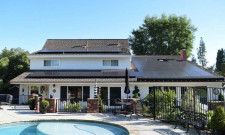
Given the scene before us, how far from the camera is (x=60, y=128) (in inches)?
457

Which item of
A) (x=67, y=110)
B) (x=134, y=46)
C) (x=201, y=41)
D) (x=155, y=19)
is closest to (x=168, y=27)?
(x=155, y=19)

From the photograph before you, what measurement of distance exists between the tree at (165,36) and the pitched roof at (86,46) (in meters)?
18.1

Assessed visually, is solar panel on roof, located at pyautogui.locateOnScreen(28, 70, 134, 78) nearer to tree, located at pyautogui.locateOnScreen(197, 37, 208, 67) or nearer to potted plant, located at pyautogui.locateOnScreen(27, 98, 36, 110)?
potted plant, located at pyautogui.locateOnScreen(27, 98, 36, 110)

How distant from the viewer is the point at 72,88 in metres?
22.6

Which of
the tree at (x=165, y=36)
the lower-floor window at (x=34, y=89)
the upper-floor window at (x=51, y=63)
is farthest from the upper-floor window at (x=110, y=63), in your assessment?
the tree at (x=165, y=36)

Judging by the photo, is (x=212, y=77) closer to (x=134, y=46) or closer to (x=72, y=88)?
(x=72, y=88)

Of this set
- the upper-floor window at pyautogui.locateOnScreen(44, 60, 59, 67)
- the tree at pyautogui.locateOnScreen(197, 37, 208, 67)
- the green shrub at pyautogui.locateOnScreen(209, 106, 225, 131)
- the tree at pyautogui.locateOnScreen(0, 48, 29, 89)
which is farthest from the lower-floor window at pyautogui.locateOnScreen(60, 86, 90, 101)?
the tree at pyautogui.locateOnScreen(197, 37, 208, 67)

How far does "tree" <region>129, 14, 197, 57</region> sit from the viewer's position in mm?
45406

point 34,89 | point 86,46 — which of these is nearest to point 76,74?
point 34,89

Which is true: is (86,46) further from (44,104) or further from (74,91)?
(44,104)

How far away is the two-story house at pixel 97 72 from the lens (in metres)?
22.0

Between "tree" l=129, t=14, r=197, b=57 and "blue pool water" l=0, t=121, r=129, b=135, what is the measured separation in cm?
3641

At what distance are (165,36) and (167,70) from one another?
23288 millimetres

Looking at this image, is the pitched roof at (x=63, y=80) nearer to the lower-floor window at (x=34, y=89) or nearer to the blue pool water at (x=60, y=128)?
the lower-floor window at (x=34, y=89)
